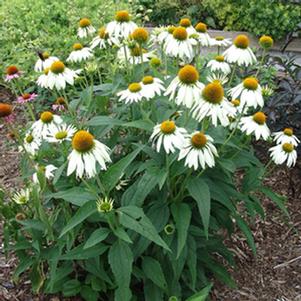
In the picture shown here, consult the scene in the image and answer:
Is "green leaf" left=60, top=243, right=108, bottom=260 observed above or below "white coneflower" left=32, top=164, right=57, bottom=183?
below

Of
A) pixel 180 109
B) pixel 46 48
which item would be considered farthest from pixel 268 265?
pixel 46 48

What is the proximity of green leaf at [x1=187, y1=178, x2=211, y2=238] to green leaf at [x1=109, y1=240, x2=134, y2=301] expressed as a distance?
10.9 inches

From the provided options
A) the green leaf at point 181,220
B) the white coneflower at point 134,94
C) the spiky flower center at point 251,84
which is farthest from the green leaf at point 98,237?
the spiky flower center at point 251,84

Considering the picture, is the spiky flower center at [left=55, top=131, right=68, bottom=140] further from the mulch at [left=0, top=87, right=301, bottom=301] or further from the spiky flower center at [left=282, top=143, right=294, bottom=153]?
the spiky flower center at [left=282, top=143, right=294, bottom=153]

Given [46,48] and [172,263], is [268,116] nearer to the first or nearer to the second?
[172,263]

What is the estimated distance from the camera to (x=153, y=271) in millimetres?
1926

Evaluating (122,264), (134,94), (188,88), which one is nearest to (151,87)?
(134,94)

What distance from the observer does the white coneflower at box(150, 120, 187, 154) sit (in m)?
1.69

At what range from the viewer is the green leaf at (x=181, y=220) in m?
1.76

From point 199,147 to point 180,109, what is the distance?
39 centimetres

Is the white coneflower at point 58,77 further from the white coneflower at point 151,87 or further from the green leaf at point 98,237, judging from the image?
the green leaf at point 98,237

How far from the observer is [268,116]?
9.24 ft

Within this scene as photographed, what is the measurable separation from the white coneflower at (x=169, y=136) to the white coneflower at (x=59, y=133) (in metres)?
0.35

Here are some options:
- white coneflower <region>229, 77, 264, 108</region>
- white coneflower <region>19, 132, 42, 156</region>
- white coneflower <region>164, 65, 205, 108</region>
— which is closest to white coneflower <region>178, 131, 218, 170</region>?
white coneflower <region>164, 65, 205, 108</region>
